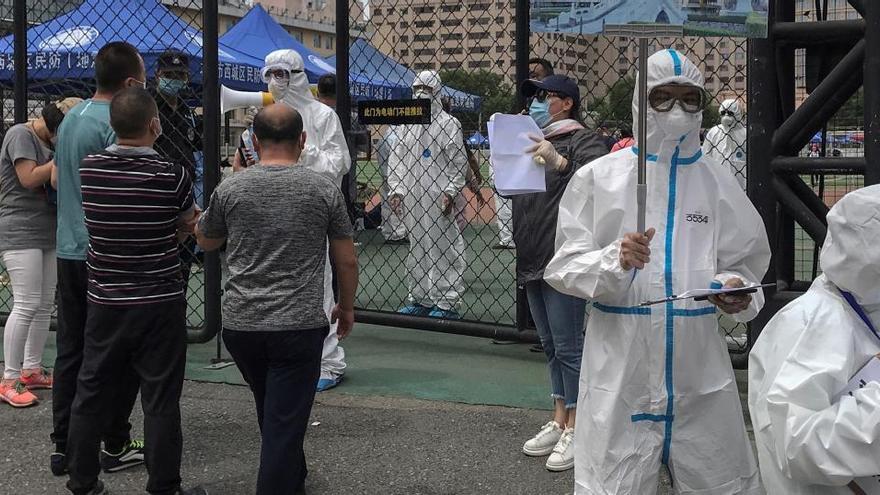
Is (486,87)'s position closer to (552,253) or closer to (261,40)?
(552,253)

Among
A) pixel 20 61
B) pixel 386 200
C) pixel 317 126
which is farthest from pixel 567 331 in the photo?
pixel 386 200

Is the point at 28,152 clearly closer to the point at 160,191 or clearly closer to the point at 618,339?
the point at 160,191

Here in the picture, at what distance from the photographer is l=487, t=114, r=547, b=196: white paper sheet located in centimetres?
362

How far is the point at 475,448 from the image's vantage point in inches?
184

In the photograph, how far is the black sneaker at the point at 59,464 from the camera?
441cm

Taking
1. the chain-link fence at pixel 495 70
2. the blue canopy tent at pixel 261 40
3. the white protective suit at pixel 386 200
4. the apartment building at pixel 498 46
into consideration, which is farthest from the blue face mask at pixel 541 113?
the blue canopy tent at pixel 261 40

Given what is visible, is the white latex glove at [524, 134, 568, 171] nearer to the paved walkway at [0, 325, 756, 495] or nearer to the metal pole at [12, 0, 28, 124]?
the paved walkway at [0, 325, 756, 495]

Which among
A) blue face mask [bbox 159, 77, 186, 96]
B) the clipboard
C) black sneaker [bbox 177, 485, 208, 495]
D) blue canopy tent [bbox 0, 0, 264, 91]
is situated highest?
blue canopy tent [bbox 0, 0, 264, 91]

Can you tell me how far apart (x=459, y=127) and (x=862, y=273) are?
5677 mm

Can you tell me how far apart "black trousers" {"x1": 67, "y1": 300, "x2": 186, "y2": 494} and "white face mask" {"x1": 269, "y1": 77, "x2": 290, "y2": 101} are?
2.03 metres

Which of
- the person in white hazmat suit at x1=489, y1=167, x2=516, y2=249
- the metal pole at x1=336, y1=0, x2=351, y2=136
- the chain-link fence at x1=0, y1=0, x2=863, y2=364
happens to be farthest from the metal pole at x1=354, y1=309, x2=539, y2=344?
the person in white hazmat suit at x1=489, y1=167, x2=516, y2=249

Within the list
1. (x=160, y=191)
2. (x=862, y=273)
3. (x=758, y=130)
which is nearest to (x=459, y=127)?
(x=758, y=130)

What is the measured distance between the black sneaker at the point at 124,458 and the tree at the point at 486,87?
2978 mm

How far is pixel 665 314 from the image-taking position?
117 inches
